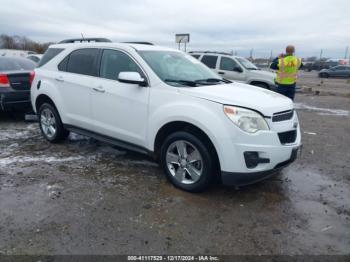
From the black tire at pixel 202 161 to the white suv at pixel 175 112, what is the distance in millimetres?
12

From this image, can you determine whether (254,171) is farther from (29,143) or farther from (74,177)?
(29,143)

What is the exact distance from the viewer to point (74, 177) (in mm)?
4395

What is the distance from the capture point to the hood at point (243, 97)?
3.64m

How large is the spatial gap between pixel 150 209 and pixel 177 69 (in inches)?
79.5

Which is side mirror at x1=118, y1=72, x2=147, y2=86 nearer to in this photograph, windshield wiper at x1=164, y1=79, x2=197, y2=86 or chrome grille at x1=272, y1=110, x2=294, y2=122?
windshield wiper at x1=164, y1=79, x2=197, y2=86

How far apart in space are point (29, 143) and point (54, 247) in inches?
139

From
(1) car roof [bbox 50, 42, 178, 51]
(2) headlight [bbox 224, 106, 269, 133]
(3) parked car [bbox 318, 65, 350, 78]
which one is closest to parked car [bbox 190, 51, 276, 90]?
(1) car roof [bbox 50, 42, 178, 51]

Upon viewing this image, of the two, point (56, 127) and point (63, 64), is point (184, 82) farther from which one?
point (56, 127)

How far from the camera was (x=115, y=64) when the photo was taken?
4691 millimetres

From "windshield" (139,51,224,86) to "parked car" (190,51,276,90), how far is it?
6.58 metres

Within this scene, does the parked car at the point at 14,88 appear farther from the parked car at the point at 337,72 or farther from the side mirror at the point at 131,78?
the parked car at the point at 337,72

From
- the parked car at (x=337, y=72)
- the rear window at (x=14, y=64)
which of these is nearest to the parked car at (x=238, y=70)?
the rear window at (x=14, y=64)

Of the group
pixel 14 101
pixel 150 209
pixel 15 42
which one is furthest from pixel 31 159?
pixel 15 42

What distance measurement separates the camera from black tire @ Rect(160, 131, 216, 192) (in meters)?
3.71
